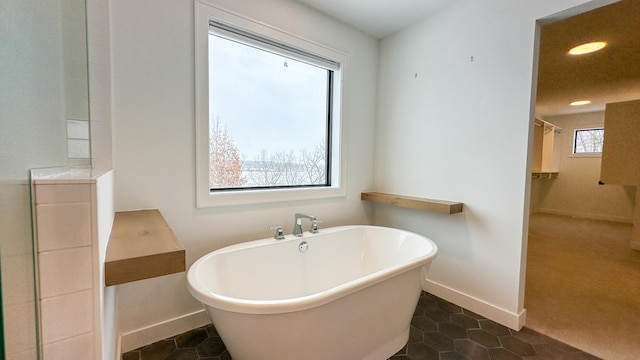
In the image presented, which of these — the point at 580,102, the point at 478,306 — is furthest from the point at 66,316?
the point at 580,102

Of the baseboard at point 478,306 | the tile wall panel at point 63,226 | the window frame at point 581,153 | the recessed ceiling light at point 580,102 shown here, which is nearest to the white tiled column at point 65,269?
the tile wall panel at point 63,226

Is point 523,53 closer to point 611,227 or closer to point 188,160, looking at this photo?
point 188,160

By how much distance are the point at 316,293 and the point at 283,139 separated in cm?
132

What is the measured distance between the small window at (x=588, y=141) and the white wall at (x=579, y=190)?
0.28ft

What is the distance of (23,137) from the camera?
0.66 metres

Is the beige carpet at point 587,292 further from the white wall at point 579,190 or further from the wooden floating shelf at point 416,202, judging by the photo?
the white wall at point 579,190

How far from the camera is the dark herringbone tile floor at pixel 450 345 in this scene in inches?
60.9

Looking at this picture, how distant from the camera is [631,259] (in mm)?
3188

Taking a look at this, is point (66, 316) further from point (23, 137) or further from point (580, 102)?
point (580, 102)

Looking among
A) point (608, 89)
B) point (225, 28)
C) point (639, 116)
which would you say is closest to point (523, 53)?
point (225, 28)

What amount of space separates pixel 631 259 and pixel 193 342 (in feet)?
15.9

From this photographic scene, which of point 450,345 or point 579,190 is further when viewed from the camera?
point 579,190

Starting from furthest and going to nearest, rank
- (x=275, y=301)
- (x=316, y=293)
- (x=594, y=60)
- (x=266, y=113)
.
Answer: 1. (x=594, y=60)
2. (x=266, y=113)
3. (x=316, y=293)
4. (x=275, y=301)

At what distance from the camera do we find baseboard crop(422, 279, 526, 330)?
1.84 m
